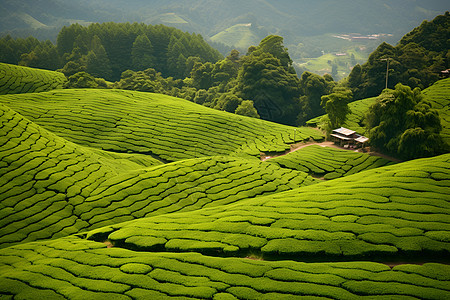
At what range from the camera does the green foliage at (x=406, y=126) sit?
4036 centimetres

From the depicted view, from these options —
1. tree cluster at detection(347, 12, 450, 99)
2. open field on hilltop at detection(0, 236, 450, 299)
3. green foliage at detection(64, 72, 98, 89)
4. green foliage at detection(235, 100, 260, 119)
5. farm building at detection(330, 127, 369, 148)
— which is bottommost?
open field on hilltop at detection(0, 236, 450, 299)

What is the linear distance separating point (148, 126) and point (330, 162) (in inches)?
1049

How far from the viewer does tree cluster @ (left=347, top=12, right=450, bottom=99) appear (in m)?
74.1

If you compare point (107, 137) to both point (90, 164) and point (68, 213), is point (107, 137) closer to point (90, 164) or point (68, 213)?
point (90, 164)

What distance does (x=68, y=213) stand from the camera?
96.8ft

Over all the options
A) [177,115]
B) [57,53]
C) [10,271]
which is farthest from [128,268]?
[57,53]

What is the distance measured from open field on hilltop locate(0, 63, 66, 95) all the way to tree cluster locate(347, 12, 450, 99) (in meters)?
66.4

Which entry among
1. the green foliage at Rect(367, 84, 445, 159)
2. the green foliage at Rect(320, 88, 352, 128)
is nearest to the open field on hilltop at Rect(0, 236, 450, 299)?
the green foliage at Rect(367, 84, 445, 159)

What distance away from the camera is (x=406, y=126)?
42406 millimetres

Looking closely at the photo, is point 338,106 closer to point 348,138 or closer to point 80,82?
point 348,138

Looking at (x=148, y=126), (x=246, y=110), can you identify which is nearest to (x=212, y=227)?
(x=148, y=126)

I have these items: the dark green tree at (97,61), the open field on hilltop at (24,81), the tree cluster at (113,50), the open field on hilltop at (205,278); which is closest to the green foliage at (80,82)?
the open field on hilltop at (24,81)

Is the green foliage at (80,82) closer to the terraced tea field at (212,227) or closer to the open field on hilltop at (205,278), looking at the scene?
the terraced tea field at (212,227)

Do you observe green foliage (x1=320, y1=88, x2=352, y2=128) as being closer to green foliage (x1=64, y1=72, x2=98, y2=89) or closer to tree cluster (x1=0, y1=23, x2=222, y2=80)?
green foliage (x1=64, y1=72, x2=98, y2=89)
